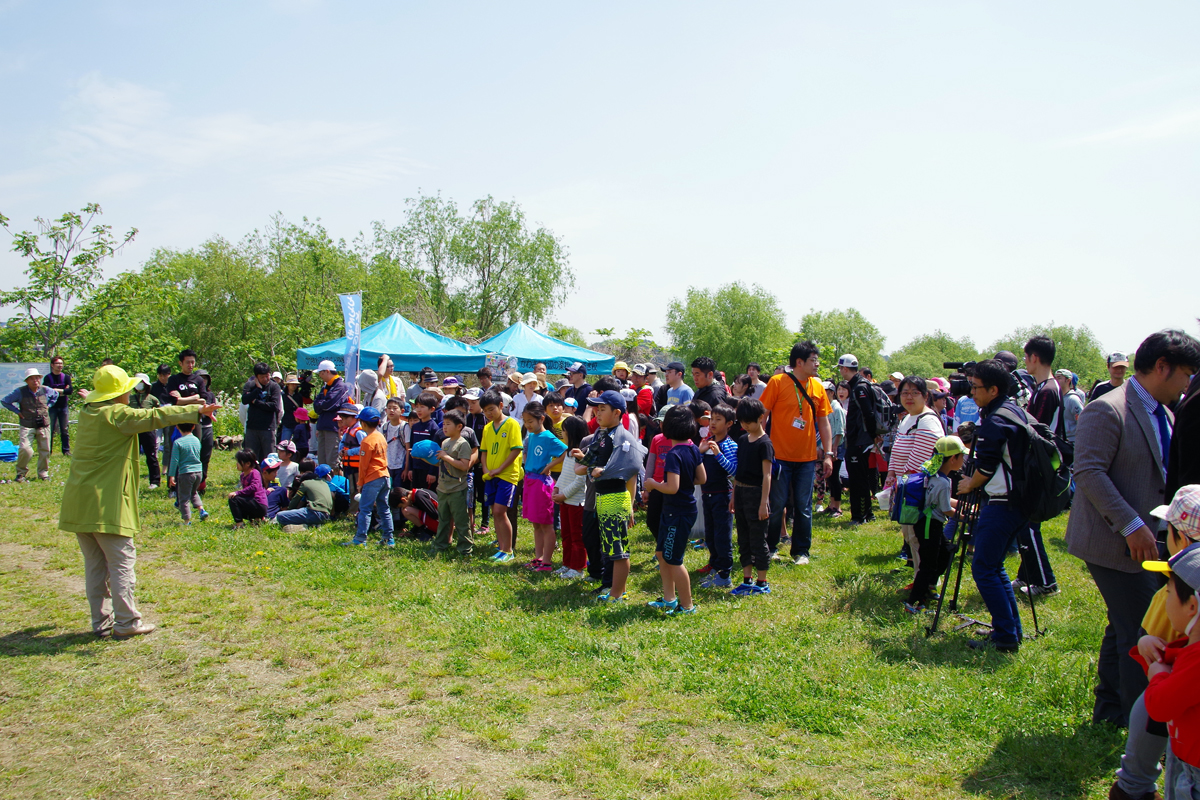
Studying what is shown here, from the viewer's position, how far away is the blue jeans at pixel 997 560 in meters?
4.63

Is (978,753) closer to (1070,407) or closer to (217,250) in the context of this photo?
(1070,407)

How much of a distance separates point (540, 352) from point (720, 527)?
12.3 metres

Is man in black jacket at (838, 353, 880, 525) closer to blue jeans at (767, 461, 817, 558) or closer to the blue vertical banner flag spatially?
blue jeans at (767, 461, 817, 558)

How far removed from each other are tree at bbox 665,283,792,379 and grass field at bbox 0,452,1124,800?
50.4 metres

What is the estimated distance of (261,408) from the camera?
11.2m

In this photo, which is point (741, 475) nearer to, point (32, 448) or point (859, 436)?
point (859, 436)

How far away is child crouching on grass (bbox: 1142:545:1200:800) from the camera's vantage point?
238 centimetres

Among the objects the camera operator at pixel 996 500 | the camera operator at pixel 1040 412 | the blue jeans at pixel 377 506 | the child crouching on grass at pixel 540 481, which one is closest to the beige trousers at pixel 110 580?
the blue jeans at pixel 377 506

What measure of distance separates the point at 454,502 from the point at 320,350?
9.96m

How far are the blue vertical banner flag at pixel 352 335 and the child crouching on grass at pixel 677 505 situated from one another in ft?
24.4

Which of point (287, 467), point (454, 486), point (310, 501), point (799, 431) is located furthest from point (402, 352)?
point (799, 431)

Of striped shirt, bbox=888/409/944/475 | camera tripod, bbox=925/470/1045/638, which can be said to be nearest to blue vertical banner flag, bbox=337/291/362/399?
striped shirt, bbox=888/409/944/475

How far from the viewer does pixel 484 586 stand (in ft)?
22.0

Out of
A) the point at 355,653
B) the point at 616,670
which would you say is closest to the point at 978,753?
the point at 616,670
